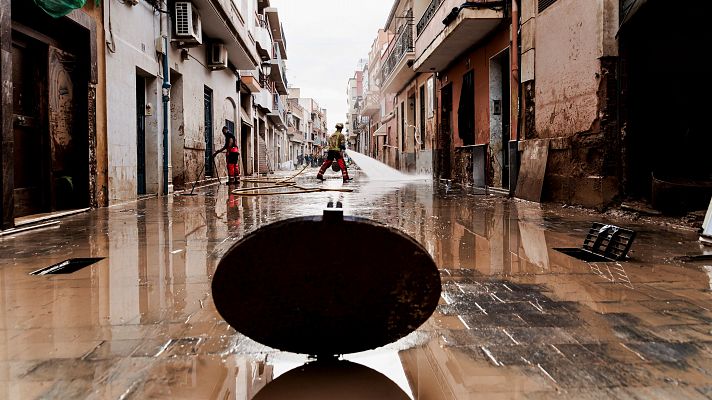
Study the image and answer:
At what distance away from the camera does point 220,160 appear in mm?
18172

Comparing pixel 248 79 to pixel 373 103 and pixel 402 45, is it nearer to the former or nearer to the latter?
pixel 402 45

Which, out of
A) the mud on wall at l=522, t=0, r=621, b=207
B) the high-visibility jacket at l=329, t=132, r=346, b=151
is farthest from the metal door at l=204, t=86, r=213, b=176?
the mud on wall at l=522, t=0, r=621, b=207

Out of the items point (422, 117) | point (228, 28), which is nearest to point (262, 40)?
point (422, 117)

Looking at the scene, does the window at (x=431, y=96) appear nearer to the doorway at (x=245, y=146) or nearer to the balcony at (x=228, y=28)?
the balcony at (x=228, y=28)

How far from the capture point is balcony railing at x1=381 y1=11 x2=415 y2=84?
21.4 meters

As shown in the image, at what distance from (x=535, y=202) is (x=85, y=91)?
7478 mm

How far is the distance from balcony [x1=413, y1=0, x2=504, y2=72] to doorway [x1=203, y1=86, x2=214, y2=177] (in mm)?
6849

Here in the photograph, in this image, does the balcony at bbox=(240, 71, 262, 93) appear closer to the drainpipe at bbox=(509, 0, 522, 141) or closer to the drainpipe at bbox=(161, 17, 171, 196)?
the drainpipe at bbox=(161, 17, 171, 196)

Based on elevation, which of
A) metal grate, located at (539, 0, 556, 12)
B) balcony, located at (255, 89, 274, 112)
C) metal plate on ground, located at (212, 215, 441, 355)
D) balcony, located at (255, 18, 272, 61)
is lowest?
metal plate on ground, located at (212, 215, 441, 355)

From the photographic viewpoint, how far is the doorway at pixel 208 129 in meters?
16.8

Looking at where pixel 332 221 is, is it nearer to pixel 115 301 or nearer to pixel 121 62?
pixel 115 301

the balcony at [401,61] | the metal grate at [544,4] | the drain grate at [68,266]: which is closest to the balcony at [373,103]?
the balcony at [401,61]

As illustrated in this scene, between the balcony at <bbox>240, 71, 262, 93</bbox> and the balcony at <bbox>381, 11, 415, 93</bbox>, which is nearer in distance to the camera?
the balcony at <bbox>381, 11, 415, 93</bbox>

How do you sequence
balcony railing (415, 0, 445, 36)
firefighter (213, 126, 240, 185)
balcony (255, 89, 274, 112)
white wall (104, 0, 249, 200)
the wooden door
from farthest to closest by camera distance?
1. balcony (255, 89, 274, 112)
2. balcony railing (415, 0, 445, 36)
3. firefighter (213, 126, 240, 185)
4. white wall (104, 0, 249, 200)
5. the wooden door
